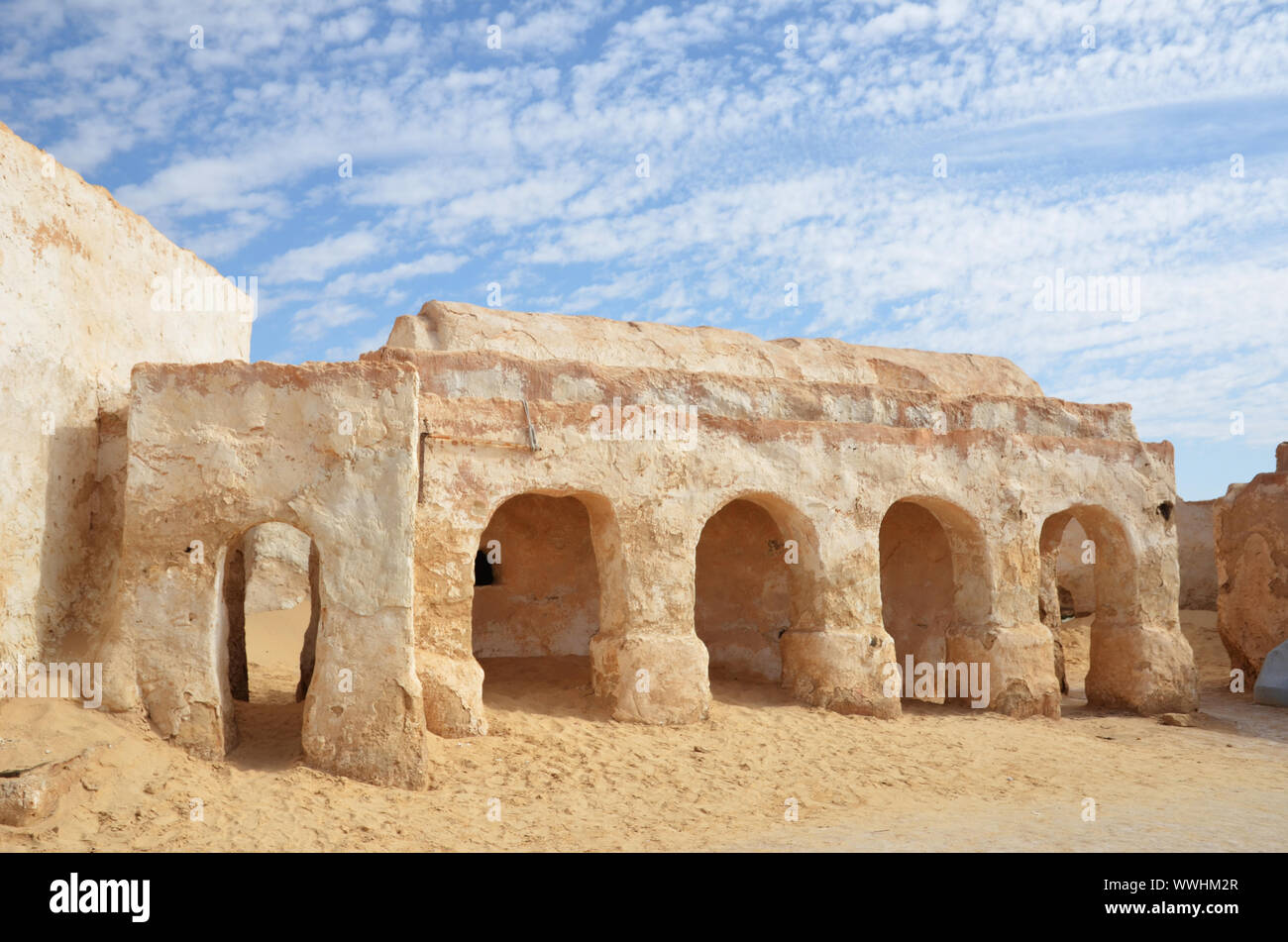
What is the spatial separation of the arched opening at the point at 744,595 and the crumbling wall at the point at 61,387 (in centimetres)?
659

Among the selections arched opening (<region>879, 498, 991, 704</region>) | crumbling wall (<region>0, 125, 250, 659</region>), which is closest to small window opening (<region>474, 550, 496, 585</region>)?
crumbling wall (<region>0, 125, 250, 659</region>)

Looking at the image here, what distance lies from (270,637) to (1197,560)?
17.6m

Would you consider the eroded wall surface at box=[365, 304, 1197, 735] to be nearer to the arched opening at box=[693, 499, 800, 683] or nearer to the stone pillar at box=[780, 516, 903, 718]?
the stone pillar at box=[780, 516, 903, 718]

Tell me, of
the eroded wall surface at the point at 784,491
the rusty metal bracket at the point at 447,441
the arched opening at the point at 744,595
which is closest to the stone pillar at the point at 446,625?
the eroded wall surface at the point at 784,491

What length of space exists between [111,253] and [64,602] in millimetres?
2924

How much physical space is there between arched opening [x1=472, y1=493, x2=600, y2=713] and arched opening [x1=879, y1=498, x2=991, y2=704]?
12.3 ft

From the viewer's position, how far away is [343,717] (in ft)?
26.0

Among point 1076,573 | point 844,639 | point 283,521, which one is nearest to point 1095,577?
A: point 844,639

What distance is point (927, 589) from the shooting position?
13547mm

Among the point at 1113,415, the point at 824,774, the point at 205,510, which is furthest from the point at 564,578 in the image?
the point at 1113,415

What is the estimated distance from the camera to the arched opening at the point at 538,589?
38.8 feet

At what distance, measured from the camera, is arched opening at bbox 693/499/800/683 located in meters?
12.7

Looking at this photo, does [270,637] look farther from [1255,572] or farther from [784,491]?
[1255,572]

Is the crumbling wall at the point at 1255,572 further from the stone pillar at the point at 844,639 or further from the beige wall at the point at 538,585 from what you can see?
the beige wall at the point at 538,585
